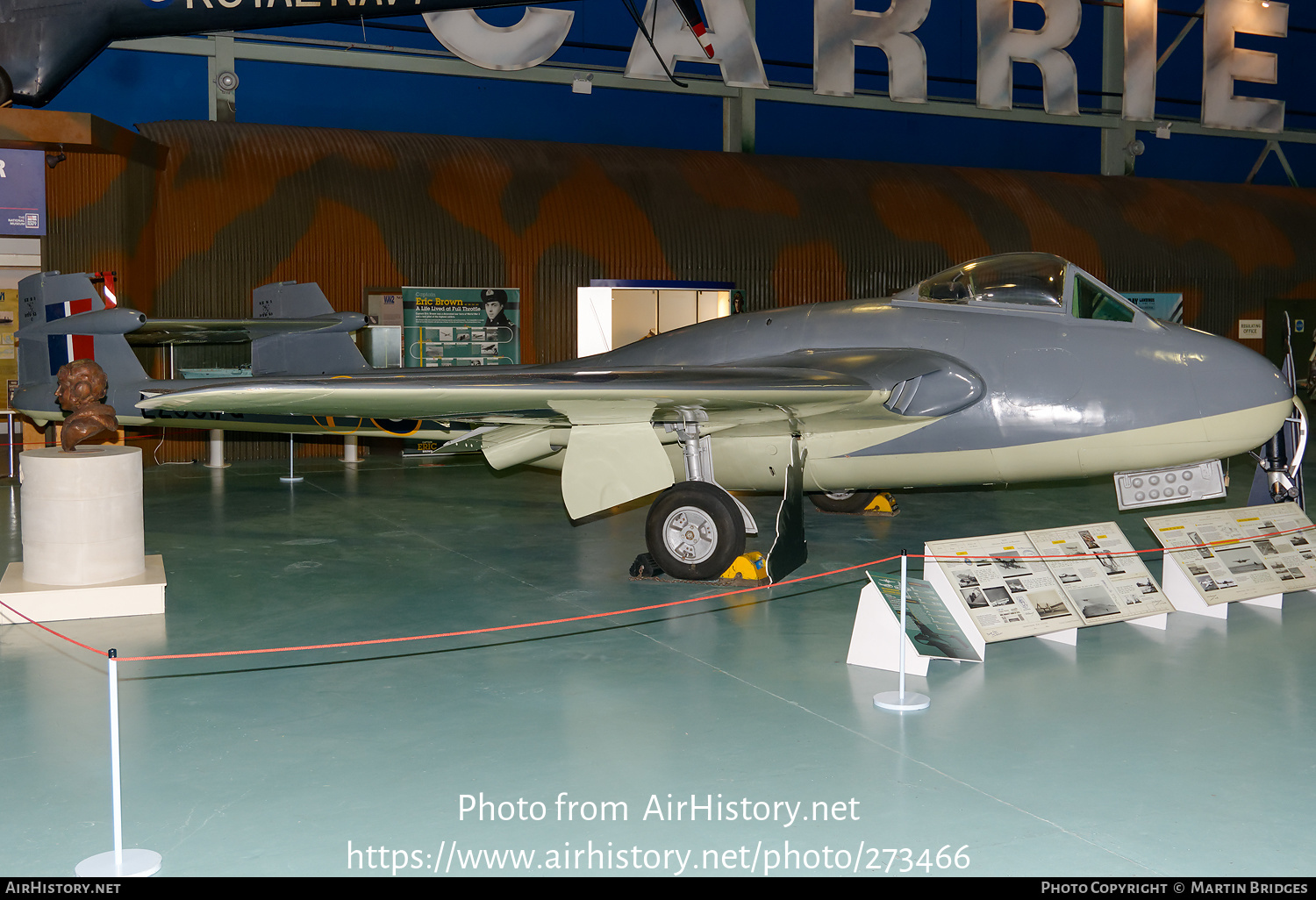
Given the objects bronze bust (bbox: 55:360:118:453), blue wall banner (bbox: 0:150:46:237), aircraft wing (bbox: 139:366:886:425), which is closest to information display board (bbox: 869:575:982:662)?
aircraft wing (bbox: 139:366:886:425)

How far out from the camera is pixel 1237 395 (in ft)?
24.7

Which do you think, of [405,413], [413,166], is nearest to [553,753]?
[405,413]

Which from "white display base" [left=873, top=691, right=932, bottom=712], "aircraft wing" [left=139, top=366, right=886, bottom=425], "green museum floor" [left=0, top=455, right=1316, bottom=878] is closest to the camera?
"green museum floor" [left=0, top=455, right=1316, bottom=878]

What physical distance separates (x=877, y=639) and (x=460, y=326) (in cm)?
1230

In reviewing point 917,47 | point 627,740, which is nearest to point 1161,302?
point 917,47

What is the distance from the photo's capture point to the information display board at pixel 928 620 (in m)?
5.83

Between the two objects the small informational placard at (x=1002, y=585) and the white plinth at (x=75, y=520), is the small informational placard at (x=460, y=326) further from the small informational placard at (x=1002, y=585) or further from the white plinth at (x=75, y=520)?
the small informational placard at (x=1002, y=585)

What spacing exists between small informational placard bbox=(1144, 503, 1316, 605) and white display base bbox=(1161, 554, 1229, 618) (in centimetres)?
2

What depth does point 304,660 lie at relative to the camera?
613cm

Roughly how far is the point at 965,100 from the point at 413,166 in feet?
41.4

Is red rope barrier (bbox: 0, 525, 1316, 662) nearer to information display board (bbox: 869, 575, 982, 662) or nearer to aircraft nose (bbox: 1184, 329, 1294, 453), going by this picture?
information display board (bbox: 869, 575, 982, 662)

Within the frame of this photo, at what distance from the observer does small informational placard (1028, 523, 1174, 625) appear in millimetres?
6559

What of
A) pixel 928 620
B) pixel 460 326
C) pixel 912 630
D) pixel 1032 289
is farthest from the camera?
pixel 460 326

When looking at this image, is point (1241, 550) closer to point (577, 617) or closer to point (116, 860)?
point (577, 617)
